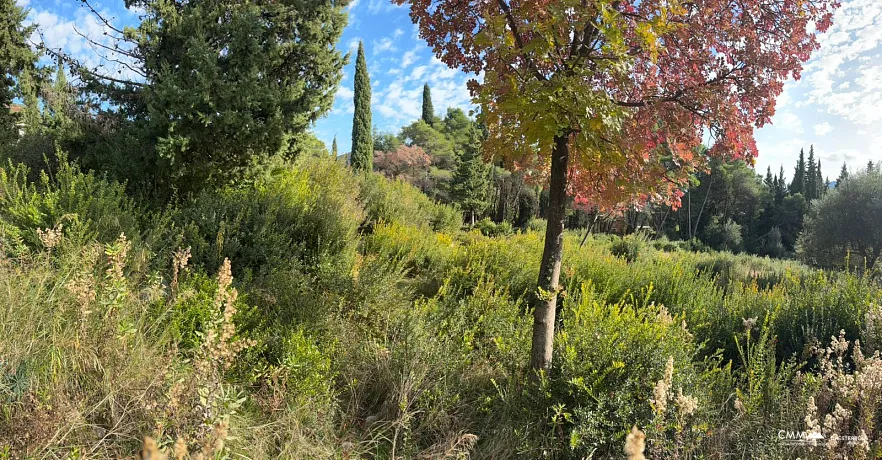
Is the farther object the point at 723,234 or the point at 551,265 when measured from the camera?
Answer: the point at 723,234

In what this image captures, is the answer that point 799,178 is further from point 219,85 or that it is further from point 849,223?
point 219,85

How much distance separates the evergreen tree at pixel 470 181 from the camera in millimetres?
24672

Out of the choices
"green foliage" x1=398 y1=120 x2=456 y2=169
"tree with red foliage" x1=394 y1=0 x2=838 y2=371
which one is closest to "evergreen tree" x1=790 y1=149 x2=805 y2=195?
"green foliage" x1=398 y1=120 x2=456 y2=169

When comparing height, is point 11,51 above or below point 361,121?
below

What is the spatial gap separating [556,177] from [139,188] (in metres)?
5.26

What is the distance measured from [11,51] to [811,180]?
5348cm

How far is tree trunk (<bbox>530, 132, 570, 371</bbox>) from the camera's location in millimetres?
2629

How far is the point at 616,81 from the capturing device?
101 inches

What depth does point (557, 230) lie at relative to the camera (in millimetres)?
2668

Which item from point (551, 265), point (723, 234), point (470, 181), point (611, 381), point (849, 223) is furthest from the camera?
point (723, 234)

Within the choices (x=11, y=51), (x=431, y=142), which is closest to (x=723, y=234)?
(x=431, y=142)

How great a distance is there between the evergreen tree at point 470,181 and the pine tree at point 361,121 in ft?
18.0

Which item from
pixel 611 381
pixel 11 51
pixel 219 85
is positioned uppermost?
pixel 11 51

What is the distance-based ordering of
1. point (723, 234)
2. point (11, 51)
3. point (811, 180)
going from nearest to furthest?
point (11, 51) < point (723, 234) < point (811, 180)
